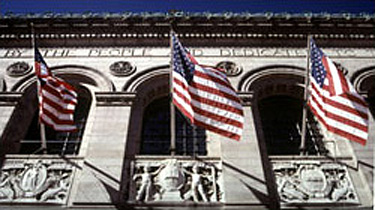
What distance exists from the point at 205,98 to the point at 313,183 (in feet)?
13.8

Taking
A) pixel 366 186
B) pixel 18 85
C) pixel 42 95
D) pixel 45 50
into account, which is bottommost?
pixel 366 186

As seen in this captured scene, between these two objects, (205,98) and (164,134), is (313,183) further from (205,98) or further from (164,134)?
(164,134)

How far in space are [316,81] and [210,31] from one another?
20.0 ft

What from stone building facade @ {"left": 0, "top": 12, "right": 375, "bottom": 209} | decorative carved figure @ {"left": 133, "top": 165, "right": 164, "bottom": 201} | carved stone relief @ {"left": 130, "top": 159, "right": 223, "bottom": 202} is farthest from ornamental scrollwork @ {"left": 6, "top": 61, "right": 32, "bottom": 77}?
decorative carved figure @ {"left": 133, "top": 165, "right": 164, "bottom": 201}

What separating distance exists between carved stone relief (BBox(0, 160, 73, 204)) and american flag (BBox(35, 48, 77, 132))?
131 cm

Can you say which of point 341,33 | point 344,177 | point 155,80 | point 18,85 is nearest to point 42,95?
point 18,85

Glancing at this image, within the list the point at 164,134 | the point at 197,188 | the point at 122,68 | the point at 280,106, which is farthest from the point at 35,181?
the point at 280,106

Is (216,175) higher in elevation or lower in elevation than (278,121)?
lower

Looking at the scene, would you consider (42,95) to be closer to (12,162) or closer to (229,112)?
(12,162)

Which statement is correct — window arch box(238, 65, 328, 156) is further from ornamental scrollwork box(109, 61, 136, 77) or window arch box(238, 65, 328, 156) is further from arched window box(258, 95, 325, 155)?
ornamental scrollwork box(109, 61, 136, 77)

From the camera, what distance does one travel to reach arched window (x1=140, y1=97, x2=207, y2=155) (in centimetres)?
1245

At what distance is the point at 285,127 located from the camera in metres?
13.6

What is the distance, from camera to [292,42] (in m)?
15.6

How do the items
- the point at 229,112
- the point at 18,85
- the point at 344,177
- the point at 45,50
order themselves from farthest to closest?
the point at 45,50 → the point at 18,85 → the point at 344,177 → the point at 229,112
